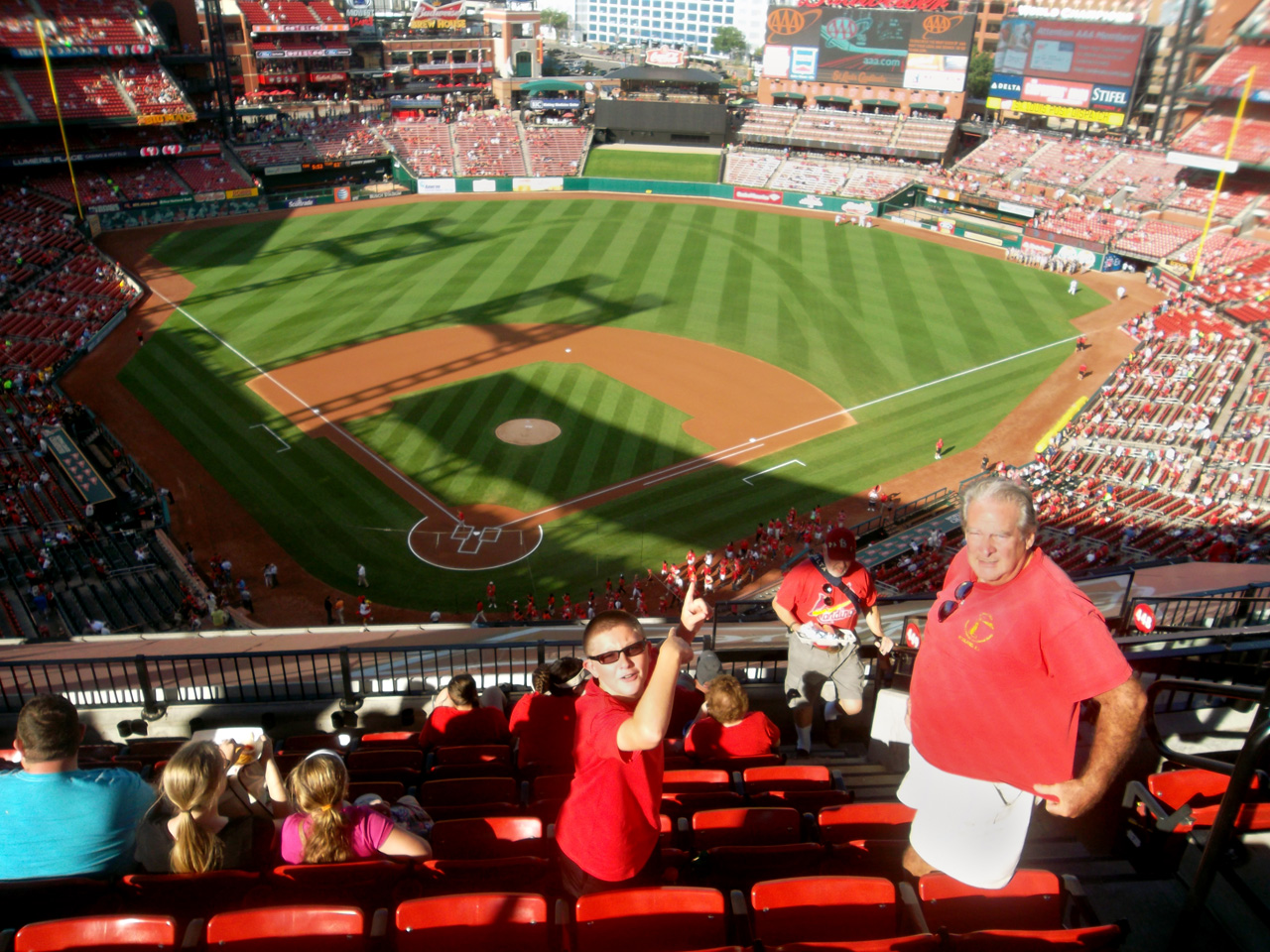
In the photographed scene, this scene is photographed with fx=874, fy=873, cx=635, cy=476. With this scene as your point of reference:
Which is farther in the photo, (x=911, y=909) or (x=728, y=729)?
(x=728, y=729)

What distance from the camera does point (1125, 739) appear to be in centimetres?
358

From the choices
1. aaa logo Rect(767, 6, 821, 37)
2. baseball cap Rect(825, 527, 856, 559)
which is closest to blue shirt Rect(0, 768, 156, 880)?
baseball cap Rect(825, 527, 856, 559)

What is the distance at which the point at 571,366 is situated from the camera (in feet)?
112

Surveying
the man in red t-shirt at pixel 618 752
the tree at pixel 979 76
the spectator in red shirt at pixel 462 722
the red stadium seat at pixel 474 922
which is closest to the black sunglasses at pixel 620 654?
the man in red t-shirt at pixel 618 752

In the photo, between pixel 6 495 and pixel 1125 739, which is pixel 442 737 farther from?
pixel 6 495

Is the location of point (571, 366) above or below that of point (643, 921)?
below

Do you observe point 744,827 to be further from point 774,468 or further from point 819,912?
point 774,468

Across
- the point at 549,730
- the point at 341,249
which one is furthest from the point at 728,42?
the point at 549,730

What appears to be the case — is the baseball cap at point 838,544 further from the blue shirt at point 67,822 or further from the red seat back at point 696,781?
the blue shirt at point 67,822

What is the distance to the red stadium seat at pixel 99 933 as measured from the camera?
409cm

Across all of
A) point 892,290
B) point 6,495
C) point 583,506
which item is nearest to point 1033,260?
point 892,290

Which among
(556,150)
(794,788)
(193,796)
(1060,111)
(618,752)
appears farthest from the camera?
(556,150)

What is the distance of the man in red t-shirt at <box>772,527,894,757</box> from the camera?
283 inches

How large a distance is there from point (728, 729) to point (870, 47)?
69479 mm
